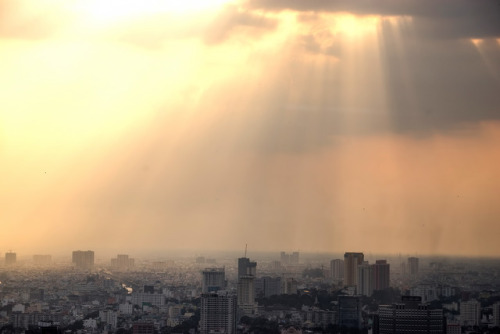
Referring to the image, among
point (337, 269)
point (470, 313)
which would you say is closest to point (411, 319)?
point (470, 313)

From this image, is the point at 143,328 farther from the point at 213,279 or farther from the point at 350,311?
the point at 213,279

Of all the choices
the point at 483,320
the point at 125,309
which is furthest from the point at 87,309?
the point at 483,320

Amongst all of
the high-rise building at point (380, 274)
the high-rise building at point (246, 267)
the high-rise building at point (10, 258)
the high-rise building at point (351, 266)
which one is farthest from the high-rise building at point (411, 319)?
the high-rise building at point (10, 258)

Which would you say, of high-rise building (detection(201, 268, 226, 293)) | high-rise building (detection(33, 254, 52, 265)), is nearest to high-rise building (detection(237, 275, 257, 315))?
A: high-rise building (detection(201, 268, 226, 293))

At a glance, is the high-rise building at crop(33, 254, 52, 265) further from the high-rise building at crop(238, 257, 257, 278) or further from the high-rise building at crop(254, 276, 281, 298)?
the high-rise building at crop(254, 276, 281, 298)

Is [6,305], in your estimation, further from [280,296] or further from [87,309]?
[280,296]

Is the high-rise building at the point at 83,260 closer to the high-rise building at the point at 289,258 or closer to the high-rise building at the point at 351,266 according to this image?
the high-rise building at the point at 289,258
